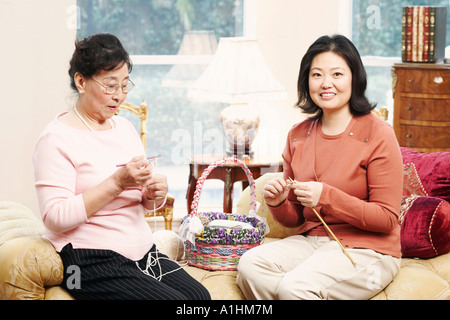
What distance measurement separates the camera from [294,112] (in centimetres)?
444

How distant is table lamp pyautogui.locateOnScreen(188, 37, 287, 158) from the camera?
3.62 meters

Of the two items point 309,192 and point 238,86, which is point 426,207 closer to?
point 309,192

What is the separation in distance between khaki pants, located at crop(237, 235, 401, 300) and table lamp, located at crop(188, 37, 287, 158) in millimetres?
1484

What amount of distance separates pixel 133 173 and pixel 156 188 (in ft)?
0.55

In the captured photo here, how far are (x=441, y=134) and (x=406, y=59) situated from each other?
1.75ft

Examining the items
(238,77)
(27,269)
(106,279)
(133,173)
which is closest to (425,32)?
(238,77)

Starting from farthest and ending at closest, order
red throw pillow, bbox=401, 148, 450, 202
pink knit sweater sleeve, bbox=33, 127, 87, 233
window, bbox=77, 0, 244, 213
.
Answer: window, bbox=77, 0, 244, 213 < red throw pillow, bbox=401, 148, 450, 202 < pink knit sweater sleeve, bbox=33, 127, 87, 233

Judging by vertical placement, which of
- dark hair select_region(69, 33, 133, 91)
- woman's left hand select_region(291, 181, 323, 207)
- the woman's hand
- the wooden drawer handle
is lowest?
woman's left hand select_region(291, 181, 323, 207)

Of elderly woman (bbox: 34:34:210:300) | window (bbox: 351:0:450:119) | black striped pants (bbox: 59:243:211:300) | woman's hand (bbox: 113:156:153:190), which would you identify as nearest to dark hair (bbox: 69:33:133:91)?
elderly woman (bbox: 34:34:210:300)

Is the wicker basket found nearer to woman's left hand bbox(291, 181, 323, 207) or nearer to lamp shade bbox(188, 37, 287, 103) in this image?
woman's left hand bbox(291, 181, 323, 207)

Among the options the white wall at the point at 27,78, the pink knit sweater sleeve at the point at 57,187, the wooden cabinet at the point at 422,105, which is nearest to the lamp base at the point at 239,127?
the white wall at the point at 27,78

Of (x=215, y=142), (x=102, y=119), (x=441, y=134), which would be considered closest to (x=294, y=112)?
(x=215, y=142)

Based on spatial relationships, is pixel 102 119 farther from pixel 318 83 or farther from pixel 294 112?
pixel 294 112

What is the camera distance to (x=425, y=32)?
13.5 feet
